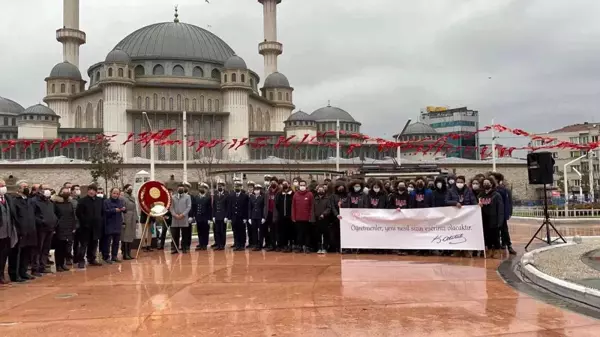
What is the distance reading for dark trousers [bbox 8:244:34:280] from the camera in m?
8.99

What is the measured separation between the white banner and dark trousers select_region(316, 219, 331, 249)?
1.69 feet

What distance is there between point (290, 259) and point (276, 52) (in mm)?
66934

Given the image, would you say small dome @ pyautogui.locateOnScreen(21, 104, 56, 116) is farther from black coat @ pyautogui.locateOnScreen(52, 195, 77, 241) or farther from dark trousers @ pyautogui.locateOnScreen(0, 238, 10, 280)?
dark trousers @ pyautogui.locateOnScreen(0, 238, 10, 280)

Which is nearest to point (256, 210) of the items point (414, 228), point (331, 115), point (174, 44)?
point (414, 228)

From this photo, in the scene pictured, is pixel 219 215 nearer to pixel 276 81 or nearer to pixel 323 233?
pixel 323 233

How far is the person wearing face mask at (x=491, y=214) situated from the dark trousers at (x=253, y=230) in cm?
529

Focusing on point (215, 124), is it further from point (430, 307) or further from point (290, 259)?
point (430, 307)

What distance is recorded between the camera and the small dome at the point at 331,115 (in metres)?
84.4

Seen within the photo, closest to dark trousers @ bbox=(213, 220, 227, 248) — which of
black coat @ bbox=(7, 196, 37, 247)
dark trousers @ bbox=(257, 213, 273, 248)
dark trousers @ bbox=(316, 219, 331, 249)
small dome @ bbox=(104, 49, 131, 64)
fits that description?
dark trousers @ bbox=(257, 213, 273, 248)

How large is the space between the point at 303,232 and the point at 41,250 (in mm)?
5534

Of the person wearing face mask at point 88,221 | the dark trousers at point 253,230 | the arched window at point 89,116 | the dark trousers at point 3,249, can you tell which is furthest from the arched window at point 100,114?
the dark trousers at point 3,249

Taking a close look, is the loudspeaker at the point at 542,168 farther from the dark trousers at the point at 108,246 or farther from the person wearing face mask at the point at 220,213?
the dark trousers at the point at 108,246

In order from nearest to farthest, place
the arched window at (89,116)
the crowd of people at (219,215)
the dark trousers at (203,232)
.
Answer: the crowd of people at (219,215) → the dark trousers at (203,232) → the arched window at (89,116)

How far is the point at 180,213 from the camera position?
13.1 metres
